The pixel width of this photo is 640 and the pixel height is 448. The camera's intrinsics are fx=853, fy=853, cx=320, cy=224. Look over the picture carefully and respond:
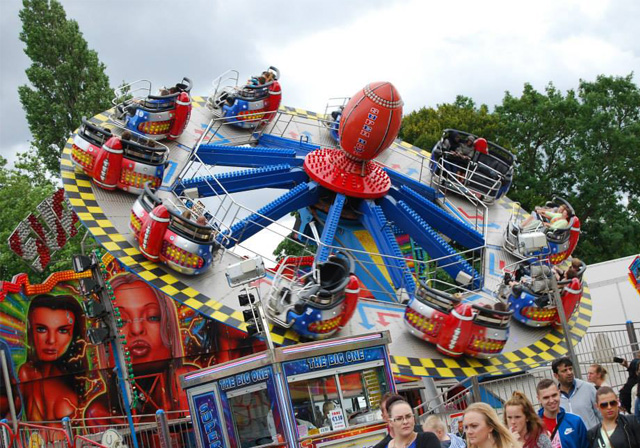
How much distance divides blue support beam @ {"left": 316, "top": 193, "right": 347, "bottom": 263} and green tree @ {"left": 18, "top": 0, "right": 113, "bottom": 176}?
14569mm

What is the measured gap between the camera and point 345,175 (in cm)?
1820

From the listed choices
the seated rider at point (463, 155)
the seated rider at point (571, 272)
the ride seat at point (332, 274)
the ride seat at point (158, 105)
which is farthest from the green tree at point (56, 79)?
the seated rider at point (571, 272)

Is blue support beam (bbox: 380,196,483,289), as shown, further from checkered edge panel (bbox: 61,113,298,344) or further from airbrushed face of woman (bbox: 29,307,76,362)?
airbrushed face of woman (bbox: 29,307,76,362)

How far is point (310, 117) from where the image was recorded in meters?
23.4

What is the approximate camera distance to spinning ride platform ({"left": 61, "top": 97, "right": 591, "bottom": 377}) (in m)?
14.1

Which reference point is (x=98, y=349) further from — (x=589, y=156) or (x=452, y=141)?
(x=589, y=156)

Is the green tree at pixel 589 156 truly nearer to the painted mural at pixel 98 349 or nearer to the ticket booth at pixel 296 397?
the painted mural at pixel 98 349

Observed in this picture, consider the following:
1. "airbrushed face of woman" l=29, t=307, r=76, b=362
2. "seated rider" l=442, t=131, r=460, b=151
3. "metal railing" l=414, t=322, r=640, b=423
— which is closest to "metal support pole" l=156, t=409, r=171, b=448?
"metal railing" l=414, t=322, r=640, b=423

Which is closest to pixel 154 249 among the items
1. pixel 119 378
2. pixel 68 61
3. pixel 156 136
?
pixel 119 378

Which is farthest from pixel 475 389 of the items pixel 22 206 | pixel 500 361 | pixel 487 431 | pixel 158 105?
pixel 22 206

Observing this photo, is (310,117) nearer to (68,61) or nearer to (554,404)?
(68,61)

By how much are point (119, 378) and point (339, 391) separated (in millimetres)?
5405

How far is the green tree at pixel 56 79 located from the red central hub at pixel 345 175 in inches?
528

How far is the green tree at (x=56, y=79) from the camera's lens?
96.8 ft
